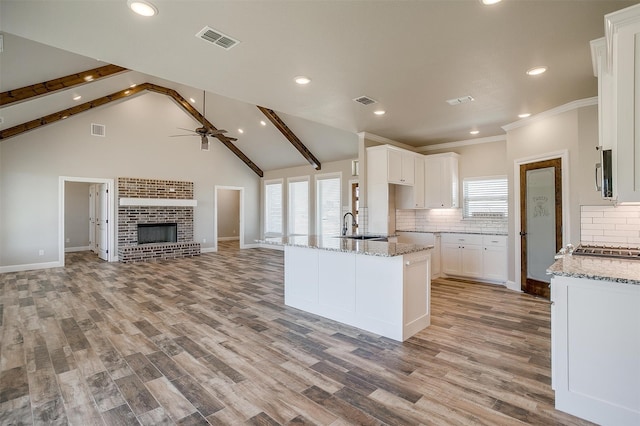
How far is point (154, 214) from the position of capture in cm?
875

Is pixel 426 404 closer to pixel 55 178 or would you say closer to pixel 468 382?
pixel 468 382

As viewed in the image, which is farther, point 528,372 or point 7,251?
point 7,251

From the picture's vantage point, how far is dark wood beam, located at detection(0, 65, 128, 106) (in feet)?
15.3

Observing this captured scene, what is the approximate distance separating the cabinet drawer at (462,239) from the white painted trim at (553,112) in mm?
1949

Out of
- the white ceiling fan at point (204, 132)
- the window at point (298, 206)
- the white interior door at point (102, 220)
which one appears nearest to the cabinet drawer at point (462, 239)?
the window at point (298, 206)

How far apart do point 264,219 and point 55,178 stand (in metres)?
5.89

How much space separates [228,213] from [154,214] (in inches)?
186

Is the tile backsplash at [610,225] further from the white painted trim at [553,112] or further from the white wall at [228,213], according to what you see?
the white wall at [228,213]

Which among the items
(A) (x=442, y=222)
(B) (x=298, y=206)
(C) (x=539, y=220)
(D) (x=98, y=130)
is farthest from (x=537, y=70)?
(D) (x=98, y=130)

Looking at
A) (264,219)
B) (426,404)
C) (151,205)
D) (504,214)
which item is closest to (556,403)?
(426,404)

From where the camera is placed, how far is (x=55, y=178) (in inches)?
287

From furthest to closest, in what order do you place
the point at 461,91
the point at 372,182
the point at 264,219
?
1. the point at 264,219
2. the point at 372,182
3. the point at 461,91

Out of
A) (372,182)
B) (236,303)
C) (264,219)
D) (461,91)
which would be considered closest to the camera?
(461,91)

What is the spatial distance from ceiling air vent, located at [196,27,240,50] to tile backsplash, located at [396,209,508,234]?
15.6 feet
